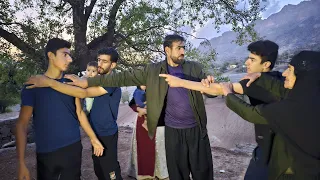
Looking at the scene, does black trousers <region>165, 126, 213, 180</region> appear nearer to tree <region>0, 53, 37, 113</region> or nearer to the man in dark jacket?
the man in dark jacket

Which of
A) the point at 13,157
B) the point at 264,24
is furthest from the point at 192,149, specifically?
the point at 264,24

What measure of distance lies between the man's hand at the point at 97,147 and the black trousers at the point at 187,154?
0.80 m

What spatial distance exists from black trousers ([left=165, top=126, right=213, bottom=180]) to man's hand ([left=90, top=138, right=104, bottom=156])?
797 millimetres

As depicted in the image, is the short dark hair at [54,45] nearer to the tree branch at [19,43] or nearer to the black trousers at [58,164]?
the black trousers at [58,164]

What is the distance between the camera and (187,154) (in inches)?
120

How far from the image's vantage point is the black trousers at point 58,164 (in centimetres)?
234

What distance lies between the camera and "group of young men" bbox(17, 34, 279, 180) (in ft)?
7.72

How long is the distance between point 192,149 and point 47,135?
1572mm

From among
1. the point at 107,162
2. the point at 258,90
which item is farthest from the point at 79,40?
the point at 258,90

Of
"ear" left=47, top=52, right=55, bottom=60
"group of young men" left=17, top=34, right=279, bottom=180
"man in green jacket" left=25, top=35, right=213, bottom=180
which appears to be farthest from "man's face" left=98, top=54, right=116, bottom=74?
"ear" left=47, top=52, right=55, bottom=60

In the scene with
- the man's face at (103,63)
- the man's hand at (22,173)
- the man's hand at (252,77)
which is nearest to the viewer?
the man's hand at (22,173)

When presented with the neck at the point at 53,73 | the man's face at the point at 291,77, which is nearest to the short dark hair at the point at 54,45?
the neck at the point at 53,73

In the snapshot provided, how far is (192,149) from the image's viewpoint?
302 cm

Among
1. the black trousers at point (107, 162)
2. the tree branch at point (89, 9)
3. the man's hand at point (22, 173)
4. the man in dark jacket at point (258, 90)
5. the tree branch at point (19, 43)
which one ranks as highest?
the tree branch at point (89, 9)
